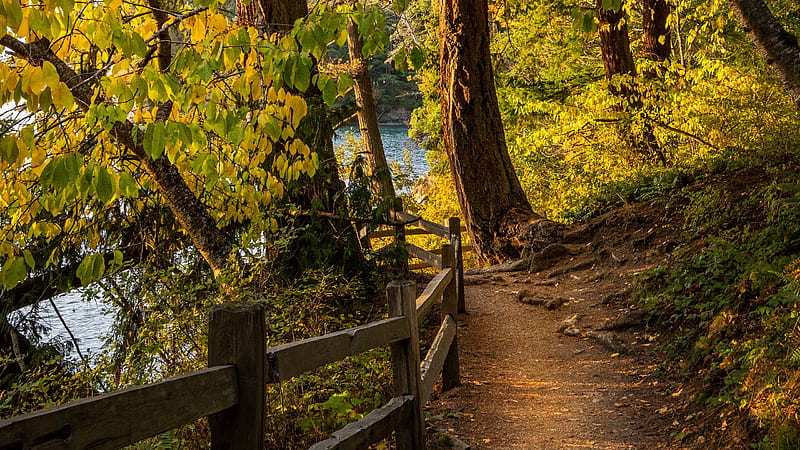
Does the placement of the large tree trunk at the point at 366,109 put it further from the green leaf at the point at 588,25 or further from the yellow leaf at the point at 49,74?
the yellow leaf at the point at 49,74

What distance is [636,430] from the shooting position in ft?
16.7

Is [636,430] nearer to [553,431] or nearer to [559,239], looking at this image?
[553,431]

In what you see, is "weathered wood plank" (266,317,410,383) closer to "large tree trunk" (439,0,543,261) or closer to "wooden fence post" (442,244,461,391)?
"wooden fence post" (442,244,461,391)

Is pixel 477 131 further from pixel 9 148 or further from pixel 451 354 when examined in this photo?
pixel 9 148

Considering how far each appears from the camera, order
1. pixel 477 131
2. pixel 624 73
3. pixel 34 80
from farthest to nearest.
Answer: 1. pixel 624 73
2. pixel 477 131
3. pixel 34 80

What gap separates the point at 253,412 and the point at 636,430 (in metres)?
3.71

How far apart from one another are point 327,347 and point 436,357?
2415 mm

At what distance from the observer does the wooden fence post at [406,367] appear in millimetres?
4004

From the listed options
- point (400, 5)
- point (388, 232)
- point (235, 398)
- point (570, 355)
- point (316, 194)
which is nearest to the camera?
point (235, 398)

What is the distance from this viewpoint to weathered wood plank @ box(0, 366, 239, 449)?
62.2 inches

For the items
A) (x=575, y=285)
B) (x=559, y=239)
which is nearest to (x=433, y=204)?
(x=559, y=239)

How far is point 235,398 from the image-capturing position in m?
2.33

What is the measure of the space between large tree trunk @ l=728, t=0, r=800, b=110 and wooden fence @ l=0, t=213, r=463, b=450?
3440mm

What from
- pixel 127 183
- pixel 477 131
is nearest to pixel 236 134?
pixel 127 183
